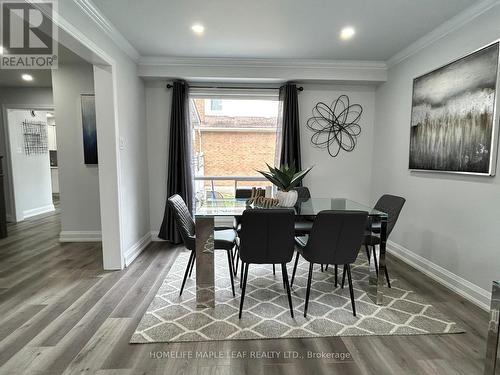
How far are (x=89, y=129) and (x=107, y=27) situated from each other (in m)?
1.70

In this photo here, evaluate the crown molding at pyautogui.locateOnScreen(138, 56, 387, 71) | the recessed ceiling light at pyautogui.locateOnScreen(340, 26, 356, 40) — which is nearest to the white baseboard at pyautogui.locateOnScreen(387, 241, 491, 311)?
the crown molding at pyautogui.locateOnScreen(138, 56, 387, 71)

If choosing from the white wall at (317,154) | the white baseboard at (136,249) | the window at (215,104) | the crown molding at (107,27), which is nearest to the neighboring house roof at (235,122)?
the window at (215,104)

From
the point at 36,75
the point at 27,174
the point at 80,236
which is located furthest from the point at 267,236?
the point at 27,174

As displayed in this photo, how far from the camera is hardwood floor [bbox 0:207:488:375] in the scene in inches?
66.5

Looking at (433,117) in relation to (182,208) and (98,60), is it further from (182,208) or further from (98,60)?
(98,60)

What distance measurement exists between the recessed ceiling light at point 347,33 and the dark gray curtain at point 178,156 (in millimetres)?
2198

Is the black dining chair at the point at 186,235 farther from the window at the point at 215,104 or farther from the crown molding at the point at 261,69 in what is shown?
the window at the point at 215,104

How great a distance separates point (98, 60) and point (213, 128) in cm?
193

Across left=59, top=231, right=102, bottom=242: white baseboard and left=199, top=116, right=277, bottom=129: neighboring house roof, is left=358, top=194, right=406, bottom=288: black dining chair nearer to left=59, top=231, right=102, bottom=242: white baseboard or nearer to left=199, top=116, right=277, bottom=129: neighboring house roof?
left=199, top=116, right=277, bottom=129: neighboring house roof

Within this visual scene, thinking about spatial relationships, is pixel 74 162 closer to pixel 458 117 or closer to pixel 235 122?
pixel 235 122

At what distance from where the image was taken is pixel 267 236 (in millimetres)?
2084

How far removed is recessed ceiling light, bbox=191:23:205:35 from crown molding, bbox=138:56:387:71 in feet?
2.58

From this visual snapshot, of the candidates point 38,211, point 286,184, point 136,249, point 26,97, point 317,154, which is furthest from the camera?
point 38,211

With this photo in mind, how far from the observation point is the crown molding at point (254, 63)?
374cm
